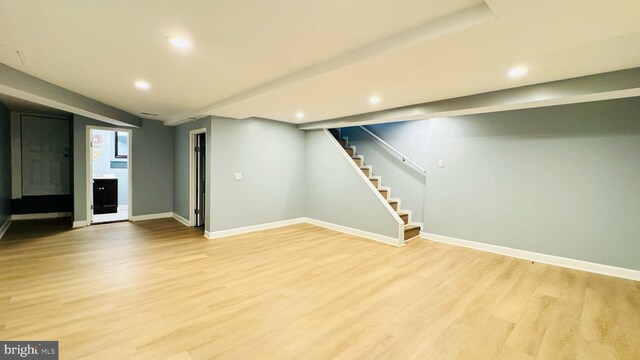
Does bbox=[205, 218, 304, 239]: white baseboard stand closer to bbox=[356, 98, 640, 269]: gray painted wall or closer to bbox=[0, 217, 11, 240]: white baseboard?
bbox=[356, 98, 640, 269]: gray painted wall

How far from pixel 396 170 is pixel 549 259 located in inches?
120

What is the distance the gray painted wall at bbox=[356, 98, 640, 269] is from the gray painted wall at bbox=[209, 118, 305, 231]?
3019mm

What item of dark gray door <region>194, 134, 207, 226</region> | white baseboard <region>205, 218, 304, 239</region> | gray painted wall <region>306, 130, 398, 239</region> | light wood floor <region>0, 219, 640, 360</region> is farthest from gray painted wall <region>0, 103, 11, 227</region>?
gray painted wall <region>306, 130, 398, 239</region>

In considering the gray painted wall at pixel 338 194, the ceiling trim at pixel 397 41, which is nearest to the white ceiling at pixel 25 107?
the ceiling trim at pixel 397 41

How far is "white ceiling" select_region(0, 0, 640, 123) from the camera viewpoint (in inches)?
65.7

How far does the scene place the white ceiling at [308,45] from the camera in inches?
65.7

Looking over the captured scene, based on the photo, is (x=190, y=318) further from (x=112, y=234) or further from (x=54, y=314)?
(x=112, y=234)

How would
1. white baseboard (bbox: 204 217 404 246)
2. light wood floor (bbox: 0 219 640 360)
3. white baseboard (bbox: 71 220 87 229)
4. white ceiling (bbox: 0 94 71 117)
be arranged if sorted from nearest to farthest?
light wood floor (bbox: 0 219 640 360) → white ceiling (bbox: 0 94 71 117) → white baseboard (bbox: 204 217 404 246) → white baseboard (bbox: 71 220 87 229)

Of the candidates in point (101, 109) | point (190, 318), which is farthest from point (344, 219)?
point (101, 109)

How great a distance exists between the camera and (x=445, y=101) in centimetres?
372

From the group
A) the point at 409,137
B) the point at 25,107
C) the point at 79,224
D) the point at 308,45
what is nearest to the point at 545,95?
the point at 308,45

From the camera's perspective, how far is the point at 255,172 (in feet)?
18.0

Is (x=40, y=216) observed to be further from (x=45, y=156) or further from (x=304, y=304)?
(x=304, y=304)

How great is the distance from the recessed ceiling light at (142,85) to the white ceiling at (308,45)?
3.6 inches
